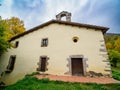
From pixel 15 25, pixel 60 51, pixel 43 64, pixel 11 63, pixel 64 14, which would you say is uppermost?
pixel 15 25

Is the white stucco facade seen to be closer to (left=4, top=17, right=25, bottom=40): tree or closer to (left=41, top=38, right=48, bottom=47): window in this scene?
(left=41, top=38, right=48, bottom=47): window

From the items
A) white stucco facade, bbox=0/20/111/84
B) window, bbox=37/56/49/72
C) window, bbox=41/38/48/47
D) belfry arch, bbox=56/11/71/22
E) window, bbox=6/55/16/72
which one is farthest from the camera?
belfry arch, bbox=56/11/71/22

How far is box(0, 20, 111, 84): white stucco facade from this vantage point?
446 inches

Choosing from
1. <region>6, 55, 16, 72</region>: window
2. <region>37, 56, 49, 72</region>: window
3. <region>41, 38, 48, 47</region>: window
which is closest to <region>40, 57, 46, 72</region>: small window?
<region>37, 56, 49, 72</region>: window

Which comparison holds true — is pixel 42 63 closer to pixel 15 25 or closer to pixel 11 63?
pixel 11 63

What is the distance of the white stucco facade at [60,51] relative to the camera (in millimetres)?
11316

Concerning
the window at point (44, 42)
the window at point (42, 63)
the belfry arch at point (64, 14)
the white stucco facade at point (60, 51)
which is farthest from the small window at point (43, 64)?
the belfry arch at point (64, 14)

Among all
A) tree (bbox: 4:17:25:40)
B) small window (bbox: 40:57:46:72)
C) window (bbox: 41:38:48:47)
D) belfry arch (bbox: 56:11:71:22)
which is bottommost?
small window (bbox: 40:57:46:72)

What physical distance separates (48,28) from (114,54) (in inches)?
772

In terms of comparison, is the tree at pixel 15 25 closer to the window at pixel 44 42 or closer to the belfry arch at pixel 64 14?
the belfry arch at pixel 64 14

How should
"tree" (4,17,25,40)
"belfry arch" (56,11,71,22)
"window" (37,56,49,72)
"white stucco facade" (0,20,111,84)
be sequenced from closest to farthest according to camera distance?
"white stucco facade" (0,20,111,84)
"window" (37,56,49,72)
"belfry arch" (56,11,71,22)
"tree" (4,17,25,40)

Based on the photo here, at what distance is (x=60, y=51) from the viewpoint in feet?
40.8

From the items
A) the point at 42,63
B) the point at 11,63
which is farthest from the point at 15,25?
the point at 42,63

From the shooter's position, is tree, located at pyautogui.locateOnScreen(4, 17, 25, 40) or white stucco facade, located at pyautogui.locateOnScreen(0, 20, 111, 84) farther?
tree, located at pyautogui.locateOnScreen(4, 17, 25, 40)
